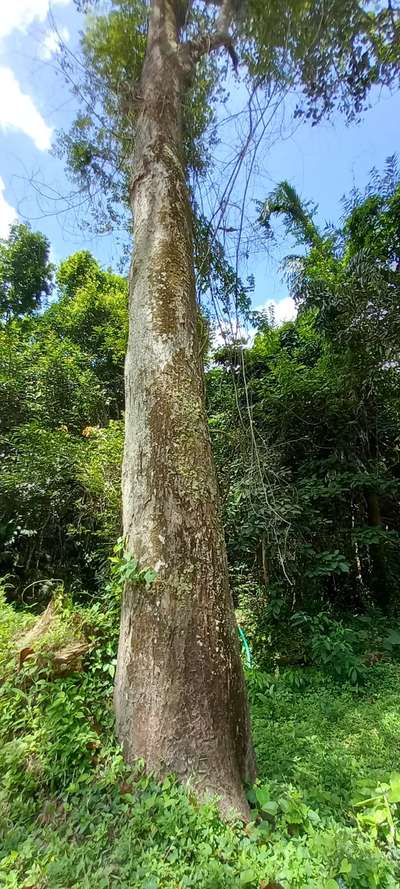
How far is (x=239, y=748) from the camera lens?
1.55 meters

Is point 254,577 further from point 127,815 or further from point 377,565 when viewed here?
point 127,815

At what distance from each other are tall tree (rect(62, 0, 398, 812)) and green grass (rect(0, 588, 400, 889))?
0.41 feet

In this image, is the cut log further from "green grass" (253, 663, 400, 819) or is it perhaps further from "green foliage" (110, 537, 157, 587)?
"green grass" (253, 663, 400, 819)

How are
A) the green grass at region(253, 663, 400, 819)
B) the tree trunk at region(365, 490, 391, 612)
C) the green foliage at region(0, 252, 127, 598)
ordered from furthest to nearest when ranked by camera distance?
the green foliage at region(0, 252, 127, 598)
the tree trunk at region(365, 490, 391, 612)
the green grass at region(253, 663, 400, 819)

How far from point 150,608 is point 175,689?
298 millimetres

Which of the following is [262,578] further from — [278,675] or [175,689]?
[175,689]

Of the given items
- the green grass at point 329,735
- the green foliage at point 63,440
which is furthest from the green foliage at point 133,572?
the green foliage at point 63,440

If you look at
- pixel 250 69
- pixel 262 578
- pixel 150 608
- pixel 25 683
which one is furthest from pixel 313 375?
pixel 25 683

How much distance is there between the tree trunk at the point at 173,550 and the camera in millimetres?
1488

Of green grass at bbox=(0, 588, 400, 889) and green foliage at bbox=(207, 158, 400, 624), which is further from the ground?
green foliage at bbox=(207, 158, 400, 624)

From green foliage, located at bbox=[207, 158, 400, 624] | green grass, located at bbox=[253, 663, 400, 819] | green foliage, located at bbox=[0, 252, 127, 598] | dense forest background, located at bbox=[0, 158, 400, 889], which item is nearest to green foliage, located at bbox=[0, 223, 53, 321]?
dense forest background, located at bbox=[0, 158, 400, 889]

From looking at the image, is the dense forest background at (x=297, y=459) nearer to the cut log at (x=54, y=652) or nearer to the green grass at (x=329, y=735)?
the green grass at (x=329, y=735)

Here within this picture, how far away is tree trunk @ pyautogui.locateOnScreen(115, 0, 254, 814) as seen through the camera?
1488 mm

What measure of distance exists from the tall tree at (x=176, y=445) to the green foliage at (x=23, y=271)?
729cm
